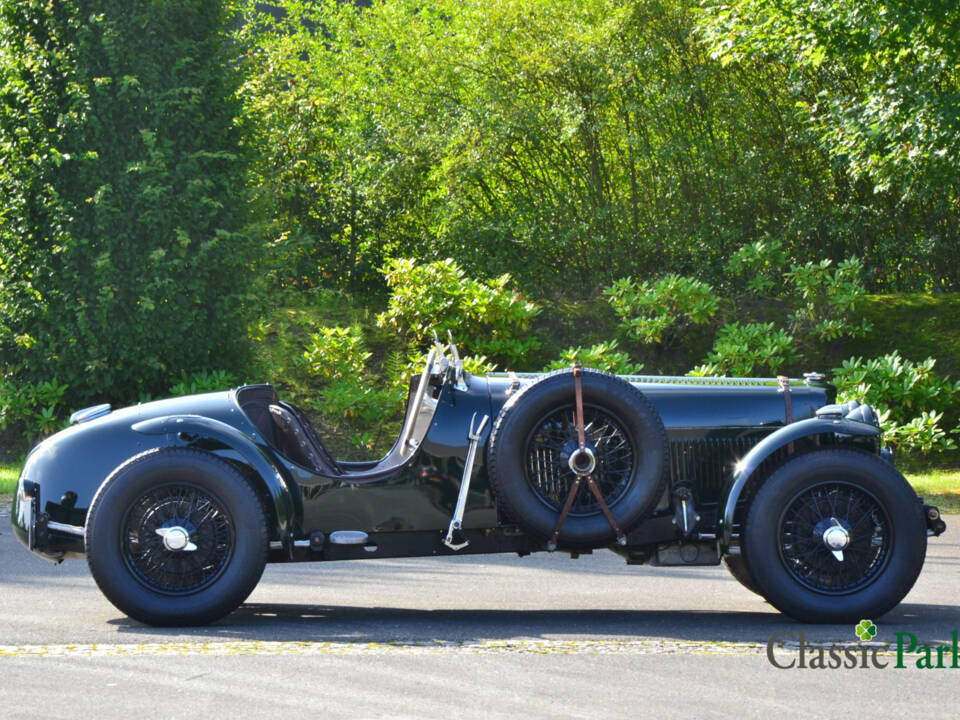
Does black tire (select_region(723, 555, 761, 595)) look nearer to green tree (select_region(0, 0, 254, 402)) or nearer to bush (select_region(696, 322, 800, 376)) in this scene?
bush (select_region(696, 322, 800, 376))

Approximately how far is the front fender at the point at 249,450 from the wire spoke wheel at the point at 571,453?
3.99 ft

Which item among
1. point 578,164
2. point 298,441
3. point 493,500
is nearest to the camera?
point 493,500


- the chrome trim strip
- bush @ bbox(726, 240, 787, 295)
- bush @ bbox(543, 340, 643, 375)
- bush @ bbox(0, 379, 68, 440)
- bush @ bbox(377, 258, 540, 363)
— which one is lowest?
the chrome trim strip

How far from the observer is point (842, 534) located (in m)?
6.29

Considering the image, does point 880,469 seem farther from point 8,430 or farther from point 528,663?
point 8,430

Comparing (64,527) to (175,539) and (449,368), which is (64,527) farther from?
(449,368)

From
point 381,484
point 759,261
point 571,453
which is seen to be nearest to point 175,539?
point 381,484

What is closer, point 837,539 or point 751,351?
point 837,539

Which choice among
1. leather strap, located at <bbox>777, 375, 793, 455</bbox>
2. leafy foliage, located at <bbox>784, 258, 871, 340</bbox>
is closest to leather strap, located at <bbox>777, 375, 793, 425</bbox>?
leather strap, located at <bbox>777, 375, 793, 455</bbox>

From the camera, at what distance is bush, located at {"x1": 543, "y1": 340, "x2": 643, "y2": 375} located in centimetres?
1524

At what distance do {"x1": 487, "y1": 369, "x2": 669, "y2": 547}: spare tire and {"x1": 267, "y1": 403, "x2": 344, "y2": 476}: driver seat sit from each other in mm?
1150

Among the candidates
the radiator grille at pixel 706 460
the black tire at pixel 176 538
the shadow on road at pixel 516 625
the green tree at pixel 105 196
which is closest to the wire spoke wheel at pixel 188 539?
the black tire at pixel 176 538

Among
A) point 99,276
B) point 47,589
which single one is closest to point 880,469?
point 47,589

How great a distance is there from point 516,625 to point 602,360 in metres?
9.00
